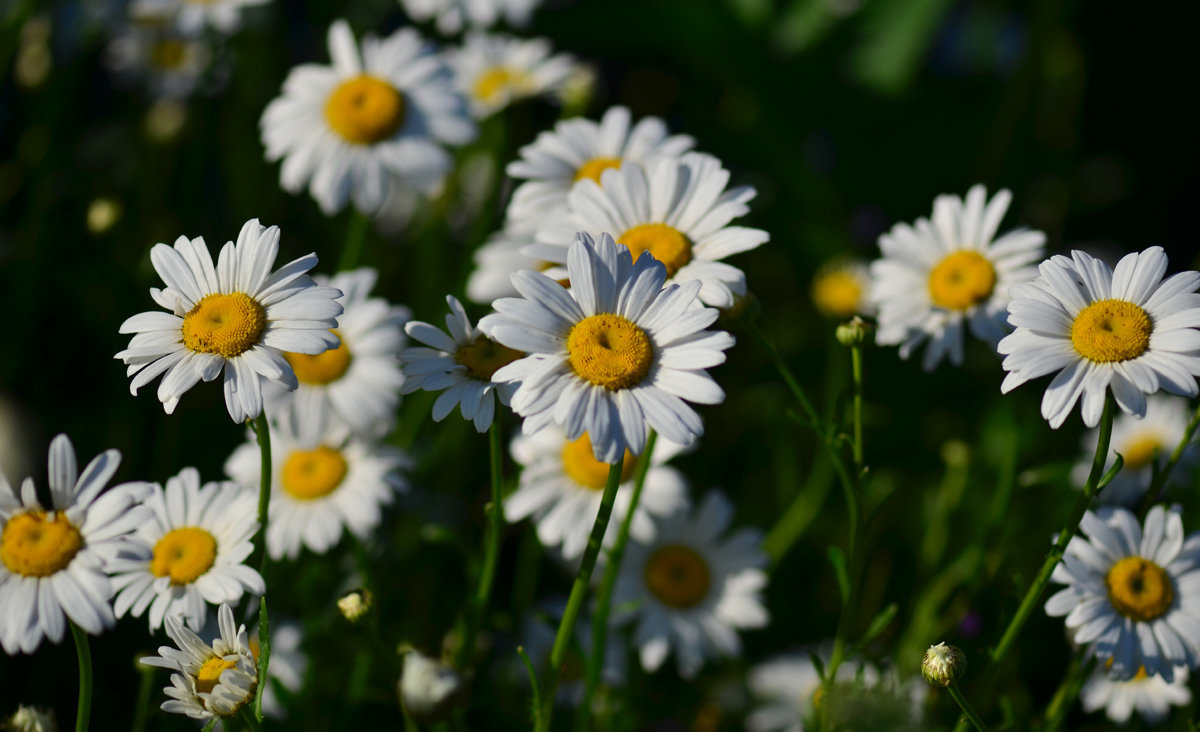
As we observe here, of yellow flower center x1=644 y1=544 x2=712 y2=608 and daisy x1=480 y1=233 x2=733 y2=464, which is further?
yellow flower center x1=644 y1=544 x2=712 y2=608

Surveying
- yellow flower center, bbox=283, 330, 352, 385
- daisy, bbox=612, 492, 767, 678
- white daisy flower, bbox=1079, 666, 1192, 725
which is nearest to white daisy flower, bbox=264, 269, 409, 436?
yellow flower center, bbox=283, 330, 352, 385

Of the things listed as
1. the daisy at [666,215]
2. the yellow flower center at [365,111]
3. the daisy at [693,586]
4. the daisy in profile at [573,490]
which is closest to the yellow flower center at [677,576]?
the daisy at [693,586]

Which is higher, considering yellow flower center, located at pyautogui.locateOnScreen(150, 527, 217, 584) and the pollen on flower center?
the pollen on flower center

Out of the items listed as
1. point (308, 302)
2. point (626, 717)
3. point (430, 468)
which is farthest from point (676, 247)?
point (430, 468)

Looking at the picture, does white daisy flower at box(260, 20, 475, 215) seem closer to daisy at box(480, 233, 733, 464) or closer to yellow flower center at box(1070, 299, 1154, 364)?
daisy at box(480, 233, 733, 464)

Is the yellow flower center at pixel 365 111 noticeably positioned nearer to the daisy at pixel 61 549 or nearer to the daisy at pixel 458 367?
the daisy at pixel 458 367

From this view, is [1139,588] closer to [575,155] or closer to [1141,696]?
[1141,696]
